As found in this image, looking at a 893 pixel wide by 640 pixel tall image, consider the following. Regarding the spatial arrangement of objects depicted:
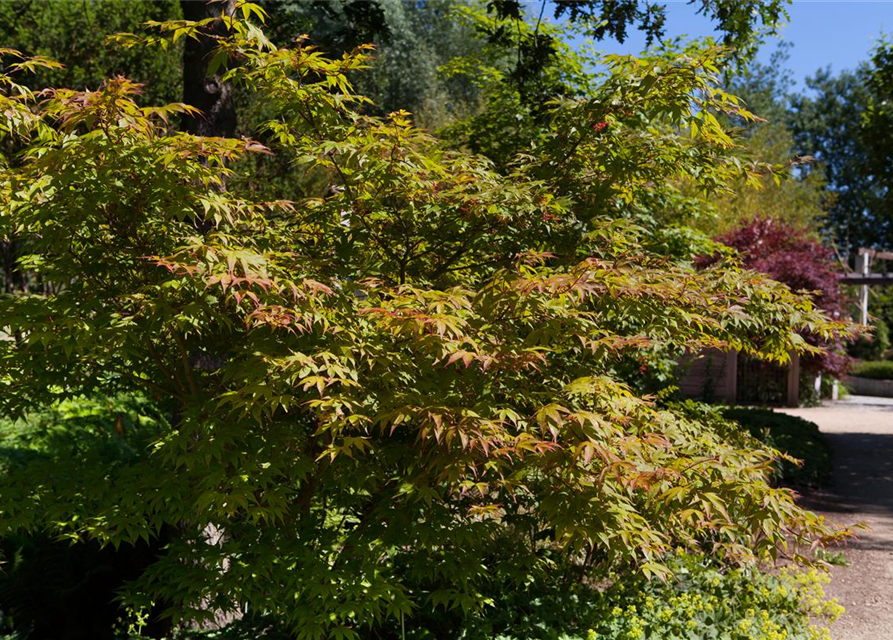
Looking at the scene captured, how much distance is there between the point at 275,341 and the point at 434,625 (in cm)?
218

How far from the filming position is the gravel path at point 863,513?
18.0 feet

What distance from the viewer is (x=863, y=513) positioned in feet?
27.9

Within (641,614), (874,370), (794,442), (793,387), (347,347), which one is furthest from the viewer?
(874,370)

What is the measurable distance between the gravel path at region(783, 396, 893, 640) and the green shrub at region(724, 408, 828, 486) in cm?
24

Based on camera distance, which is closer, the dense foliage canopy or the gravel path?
the gravel path

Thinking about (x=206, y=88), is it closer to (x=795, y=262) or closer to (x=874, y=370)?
(x=795, y=262)

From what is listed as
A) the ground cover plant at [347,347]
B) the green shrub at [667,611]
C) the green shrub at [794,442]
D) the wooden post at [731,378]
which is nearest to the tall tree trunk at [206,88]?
the ground cover plant at [347,347]

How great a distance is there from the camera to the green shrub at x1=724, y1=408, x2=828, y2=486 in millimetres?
9476

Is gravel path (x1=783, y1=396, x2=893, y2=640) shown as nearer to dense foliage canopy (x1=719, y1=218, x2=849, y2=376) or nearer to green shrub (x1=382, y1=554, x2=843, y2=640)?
green shrub (x1=382, y1=554, x2=843, y2=640)

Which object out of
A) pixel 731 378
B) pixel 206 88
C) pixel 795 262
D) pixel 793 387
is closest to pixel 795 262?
pixel 795 262

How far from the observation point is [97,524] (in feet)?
10.6

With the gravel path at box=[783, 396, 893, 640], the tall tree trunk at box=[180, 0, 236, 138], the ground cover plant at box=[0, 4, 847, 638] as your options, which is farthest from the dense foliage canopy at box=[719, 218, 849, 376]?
the ground cover plant at box=[0, 4, 847, 638]

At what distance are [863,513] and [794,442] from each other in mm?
1889

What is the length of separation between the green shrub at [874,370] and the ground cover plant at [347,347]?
2431 cm
